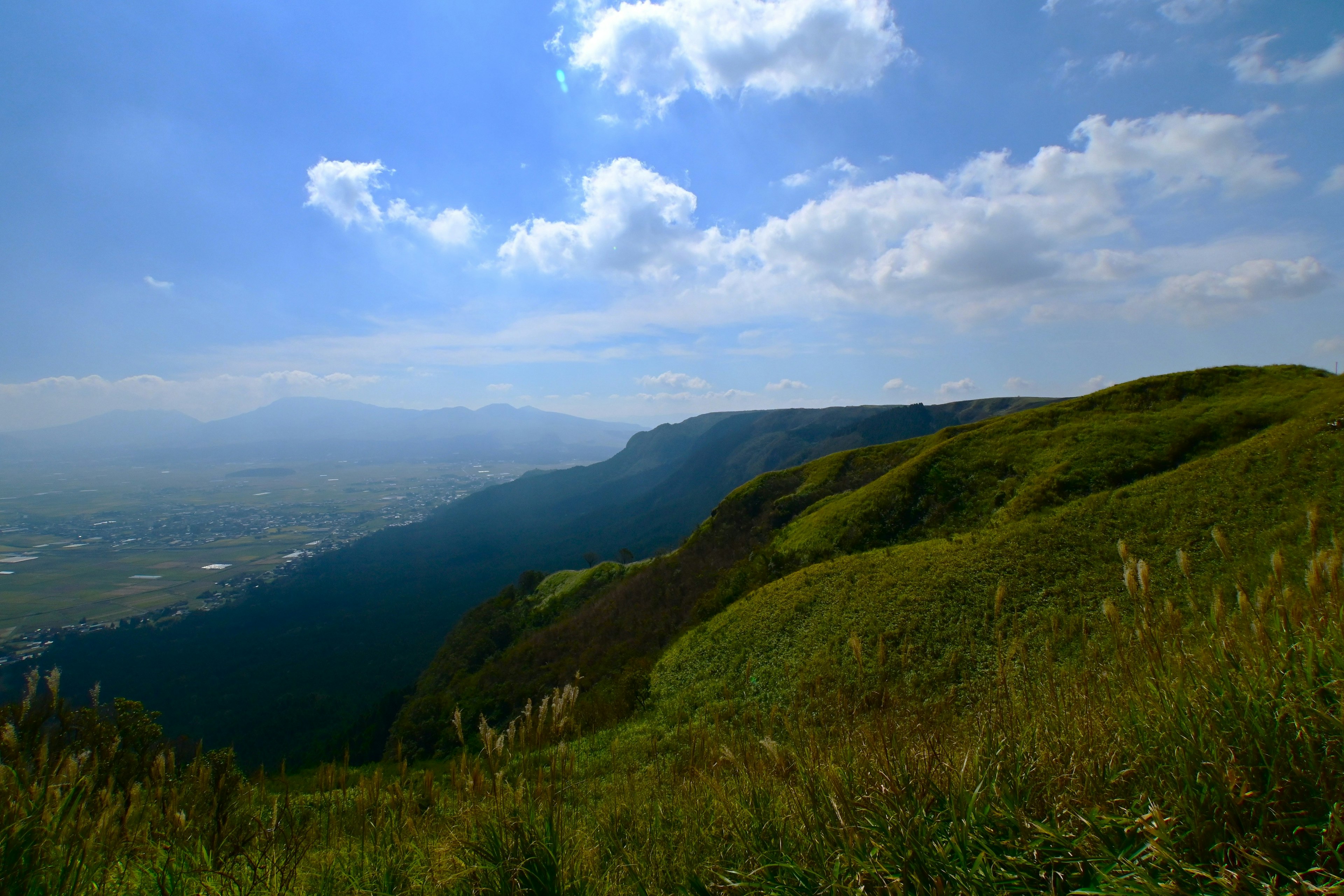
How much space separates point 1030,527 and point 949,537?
305cm

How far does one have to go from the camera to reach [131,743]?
21.9ft

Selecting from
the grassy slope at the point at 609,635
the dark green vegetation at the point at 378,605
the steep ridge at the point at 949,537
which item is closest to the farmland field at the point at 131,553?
the dark green vegetation at the point at 378,605

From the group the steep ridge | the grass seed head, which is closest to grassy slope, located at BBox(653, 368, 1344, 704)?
the steep ridge

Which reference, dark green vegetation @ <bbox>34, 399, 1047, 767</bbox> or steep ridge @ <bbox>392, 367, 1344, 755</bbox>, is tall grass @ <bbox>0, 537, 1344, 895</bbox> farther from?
dark green vegetation @ <bbox>34, 399, 1047, 767</bbox>

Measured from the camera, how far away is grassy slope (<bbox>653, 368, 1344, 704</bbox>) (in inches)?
497

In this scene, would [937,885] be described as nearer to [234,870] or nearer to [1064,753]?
[1064,753]

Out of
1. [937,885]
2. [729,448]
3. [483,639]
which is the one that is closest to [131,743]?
[937,885]

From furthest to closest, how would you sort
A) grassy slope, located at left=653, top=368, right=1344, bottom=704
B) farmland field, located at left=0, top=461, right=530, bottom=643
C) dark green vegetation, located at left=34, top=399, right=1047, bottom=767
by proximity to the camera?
farmland field, located at left=0, top=461, right=530, bottom=643, dark green vegetation, located at left=34, top=399, right=1047, bottom=767, grassy slope, located at left=653, top=368, right=1344, bottom=704

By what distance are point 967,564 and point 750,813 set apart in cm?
1485

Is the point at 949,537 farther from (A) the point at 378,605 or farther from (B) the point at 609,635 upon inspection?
(A) the point at 378,605

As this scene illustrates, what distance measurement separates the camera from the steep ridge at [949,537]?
13.5m

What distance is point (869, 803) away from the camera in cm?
303

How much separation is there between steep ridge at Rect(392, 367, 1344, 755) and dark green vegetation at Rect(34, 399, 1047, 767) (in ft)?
60.3

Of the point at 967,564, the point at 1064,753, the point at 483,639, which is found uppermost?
the point at 1064,753
